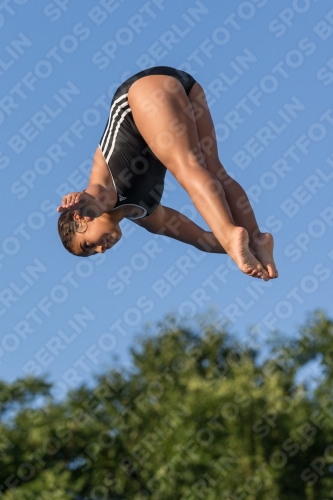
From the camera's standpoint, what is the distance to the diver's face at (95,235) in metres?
5.96

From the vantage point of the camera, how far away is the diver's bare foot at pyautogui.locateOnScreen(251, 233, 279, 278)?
5.32 m

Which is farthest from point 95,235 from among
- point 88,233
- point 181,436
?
point 181,436

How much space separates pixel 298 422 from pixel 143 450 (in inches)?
228

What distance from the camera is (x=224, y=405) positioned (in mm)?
28781

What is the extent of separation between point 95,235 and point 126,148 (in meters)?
0.69

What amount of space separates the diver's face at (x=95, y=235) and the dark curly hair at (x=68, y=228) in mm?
37

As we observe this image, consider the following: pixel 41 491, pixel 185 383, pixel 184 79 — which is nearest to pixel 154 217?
pixel 184 79

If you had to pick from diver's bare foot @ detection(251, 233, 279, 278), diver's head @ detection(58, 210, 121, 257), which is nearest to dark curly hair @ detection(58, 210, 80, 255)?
diver's head @ detection(58, 210, 121, 257)

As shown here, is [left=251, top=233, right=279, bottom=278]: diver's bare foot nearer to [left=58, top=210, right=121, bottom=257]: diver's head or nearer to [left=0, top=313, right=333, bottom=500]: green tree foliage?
[left=58, top=210, right=121, bottom=257]: diver's head

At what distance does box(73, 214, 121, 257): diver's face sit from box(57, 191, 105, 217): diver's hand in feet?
1.68

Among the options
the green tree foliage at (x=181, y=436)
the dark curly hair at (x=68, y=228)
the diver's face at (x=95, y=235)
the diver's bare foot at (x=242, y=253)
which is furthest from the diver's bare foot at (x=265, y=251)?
the green tree foliage at (x=181, y=436)

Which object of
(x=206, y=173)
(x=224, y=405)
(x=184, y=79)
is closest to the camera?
(x=206, y=173)

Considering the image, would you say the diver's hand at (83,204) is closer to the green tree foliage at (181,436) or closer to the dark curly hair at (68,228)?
the dark curly hair at (68,228)

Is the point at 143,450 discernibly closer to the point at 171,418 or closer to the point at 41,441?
the point at 171,418
